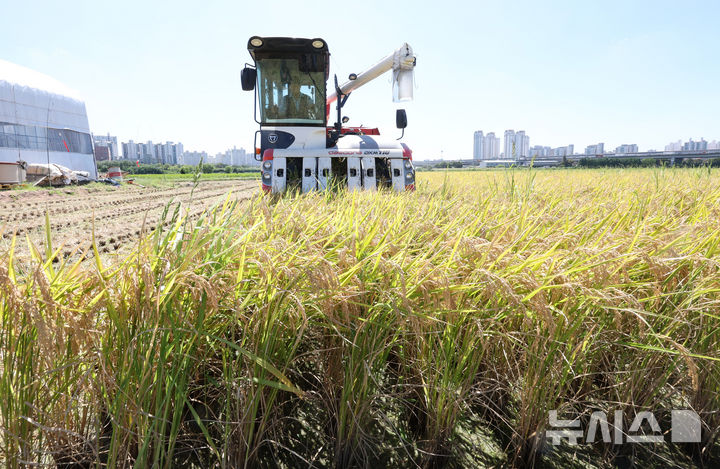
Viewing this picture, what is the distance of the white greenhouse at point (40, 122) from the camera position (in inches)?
774

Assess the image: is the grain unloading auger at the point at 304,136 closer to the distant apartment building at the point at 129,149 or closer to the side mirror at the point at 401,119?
the side mirror at the point at 401,119

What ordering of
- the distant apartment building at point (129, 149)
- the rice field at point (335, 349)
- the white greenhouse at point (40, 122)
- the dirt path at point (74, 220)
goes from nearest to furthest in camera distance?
the rice field at point (335, 349), the dirt path at point (74, 220), the white greenhouse at point (40, 122), the distant apartment building at point (129, 149)

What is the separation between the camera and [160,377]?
3.81 feet

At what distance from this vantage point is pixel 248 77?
5.93 m

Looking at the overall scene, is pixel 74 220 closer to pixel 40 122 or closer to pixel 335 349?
pixel 335 349

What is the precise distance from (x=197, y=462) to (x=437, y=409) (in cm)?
92

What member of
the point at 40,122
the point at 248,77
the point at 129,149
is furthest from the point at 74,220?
the point at 129,149

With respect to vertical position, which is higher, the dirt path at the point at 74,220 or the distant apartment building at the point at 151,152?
the distant apartment building at the point at 151,152

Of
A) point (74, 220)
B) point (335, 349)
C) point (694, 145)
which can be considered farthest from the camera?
point (694, 145)

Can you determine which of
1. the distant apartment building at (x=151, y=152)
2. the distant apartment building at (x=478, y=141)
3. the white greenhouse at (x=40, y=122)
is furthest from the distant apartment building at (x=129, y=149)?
the distant apartment building at (x=478, y=141)

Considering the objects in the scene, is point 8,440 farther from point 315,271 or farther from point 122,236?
point 122,236

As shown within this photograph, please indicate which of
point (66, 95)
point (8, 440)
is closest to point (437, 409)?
point (8, 440)

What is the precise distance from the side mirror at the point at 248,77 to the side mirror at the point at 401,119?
2458 millimetres

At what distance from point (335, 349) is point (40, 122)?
2752 centimetres
